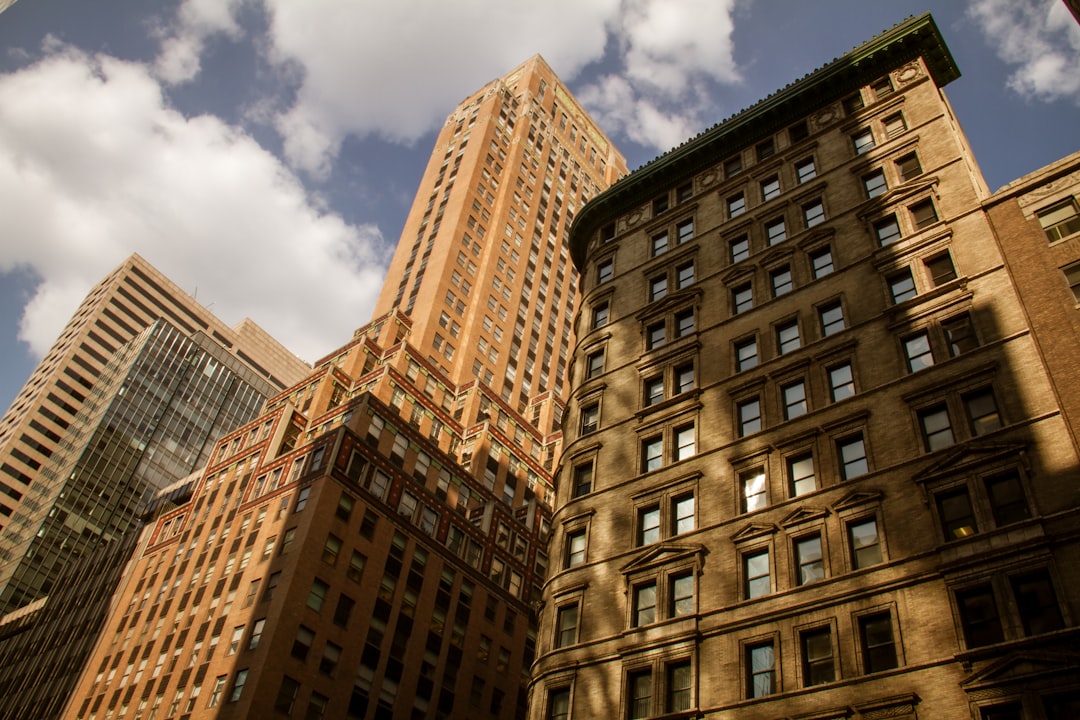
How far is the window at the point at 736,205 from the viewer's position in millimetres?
47969

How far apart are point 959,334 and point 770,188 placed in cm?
1693

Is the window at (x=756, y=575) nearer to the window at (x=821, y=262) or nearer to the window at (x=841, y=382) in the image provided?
the window at (x=841, y=382)

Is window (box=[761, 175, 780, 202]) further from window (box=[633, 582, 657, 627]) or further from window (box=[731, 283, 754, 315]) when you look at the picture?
window (box=[633, 582, 657, 627])

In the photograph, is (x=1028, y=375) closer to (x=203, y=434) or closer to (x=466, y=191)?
(x=466, y=191)

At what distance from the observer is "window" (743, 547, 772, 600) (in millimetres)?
30719

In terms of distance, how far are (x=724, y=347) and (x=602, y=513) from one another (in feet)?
30.0

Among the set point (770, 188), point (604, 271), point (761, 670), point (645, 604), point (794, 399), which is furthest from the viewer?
point (604, 271)

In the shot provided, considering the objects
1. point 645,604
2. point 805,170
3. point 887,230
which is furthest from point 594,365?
point 645,604

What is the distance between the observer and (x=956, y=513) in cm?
2820

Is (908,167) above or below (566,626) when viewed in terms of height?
above

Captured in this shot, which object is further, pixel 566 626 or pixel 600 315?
pixel 600 315

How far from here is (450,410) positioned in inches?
3573

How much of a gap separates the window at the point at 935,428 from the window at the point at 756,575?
6512 millimetres

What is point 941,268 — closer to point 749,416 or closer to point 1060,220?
point 1060,220
